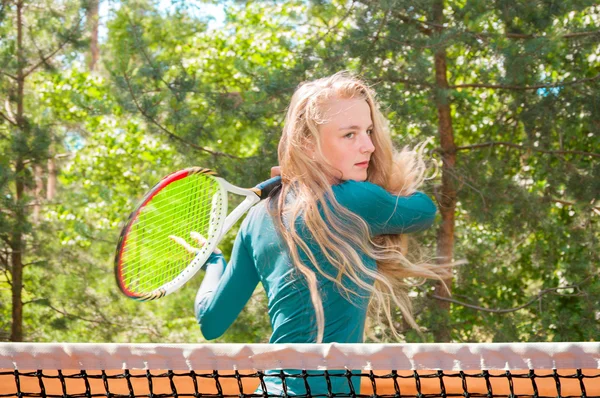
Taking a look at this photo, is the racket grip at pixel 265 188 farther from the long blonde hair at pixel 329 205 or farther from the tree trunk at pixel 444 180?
the tree trunk at pixel 444 180

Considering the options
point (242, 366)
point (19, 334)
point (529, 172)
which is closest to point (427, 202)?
point (242, 366)

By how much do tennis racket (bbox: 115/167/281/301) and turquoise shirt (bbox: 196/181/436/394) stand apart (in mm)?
202

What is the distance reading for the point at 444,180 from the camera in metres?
5.94

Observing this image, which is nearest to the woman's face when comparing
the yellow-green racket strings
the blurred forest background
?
the yellow-green racket strings

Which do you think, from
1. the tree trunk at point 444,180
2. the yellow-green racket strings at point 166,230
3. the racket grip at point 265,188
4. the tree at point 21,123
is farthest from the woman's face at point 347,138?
the tree at point 21,123

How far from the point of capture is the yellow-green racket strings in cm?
260

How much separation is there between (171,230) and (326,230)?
70 centimetres

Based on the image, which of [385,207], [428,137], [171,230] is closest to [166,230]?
[171,230]

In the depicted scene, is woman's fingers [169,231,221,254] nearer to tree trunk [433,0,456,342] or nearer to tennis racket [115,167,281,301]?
tennis racket [115,167,281,301]

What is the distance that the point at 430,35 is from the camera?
5781 millimetres

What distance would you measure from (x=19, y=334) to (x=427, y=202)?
5.14 m

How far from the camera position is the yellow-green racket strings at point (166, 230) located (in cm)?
260

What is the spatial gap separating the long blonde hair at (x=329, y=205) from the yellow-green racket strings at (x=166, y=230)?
1.14ft

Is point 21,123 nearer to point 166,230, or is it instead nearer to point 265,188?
point 166,230
